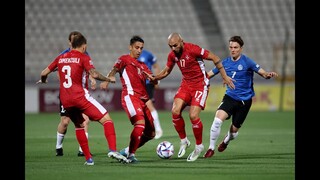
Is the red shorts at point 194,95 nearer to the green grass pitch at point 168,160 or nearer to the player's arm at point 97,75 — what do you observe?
the green grass pitch at point 168,160

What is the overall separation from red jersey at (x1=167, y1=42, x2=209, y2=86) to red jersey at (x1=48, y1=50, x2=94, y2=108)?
1.73 meters

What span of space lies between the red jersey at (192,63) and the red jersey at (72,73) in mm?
1730

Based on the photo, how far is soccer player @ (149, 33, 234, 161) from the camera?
420 inches

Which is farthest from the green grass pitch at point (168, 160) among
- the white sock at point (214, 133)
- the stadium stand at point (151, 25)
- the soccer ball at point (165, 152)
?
the stadium stand at point (151, 25)

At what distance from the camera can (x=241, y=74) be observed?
11.6 meters

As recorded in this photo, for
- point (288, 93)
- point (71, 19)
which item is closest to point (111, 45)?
point (71, 19)

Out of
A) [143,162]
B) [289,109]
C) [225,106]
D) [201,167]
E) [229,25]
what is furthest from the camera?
A: [229,25]

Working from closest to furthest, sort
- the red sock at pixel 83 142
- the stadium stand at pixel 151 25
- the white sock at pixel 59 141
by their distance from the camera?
the red sock at pixel 83 142
the white sock at pixel 59 141
the stadium stand at pixel 151 25

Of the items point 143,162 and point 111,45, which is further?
point 111,45

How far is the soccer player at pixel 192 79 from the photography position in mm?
10672

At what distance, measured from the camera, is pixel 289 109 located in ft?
85.8

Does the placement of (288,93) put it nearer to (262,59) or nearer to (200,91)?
(262,59)

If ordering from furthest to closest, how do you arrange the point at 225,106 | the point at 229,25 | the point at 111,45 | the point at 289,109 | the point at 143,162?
the point at 229,25, the point at 111,45, the point at 289,109, the point at 225,106, the point at 143,162
